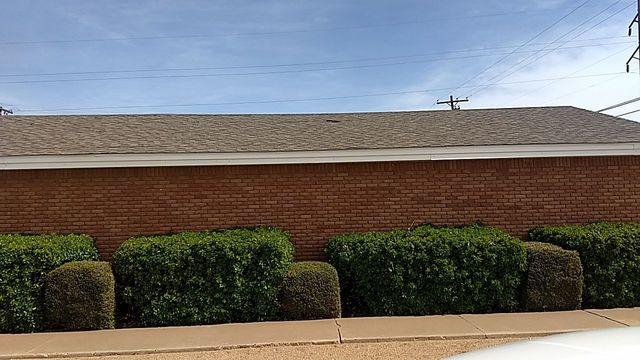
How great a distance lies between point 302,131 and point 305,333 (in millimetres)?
5140

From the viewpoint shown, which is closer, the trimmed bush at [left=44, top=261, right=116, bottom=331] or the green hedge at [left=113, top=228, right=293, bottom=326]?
the trimmed bush at [left=44, top=261, right=116, bottom=331]

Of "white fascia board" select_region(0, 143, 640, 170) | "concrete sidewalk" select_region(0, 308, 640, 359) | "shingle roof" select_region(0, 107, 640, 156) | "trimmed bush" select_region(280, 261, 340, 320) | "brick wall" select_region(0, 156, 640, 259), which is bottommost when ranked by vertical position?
"concrete sidewalk" select_region(0, 308, 640, 359)

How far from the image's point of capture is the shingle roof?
997 cm

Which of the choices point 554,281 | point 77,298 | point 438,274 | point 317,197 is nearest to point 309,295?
point 438,274

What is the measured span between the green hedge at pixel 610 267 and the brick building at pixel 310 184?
1.37 m

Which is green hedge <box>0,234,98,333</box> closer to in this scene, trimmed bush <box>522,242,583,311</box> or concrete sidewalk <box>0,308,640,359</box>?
concrete sidewalk <box>0,308,640,359</box>

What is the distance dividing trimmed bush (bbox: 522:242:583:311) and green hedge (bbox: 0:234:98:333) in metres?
7.04

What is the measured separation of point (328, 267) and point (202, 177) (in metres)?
2.83

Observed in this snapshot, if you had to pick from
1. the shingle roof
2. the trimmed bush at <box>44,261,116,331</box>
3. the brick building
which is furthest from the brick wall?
the trimmed bush at <box>44,261,116,331</box>

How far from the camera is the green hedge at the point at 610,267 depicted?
859 centimetres

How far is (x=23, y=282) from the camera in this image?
7.91 metres

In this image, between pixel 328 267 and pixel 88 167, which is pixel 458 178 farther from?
pixel 88 167

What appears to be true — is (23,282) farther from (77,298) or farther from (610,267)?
(610,267)

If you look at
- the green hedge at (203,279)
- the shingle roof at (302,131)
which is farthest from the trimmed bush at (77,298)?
the shingle roof at (302,131)
